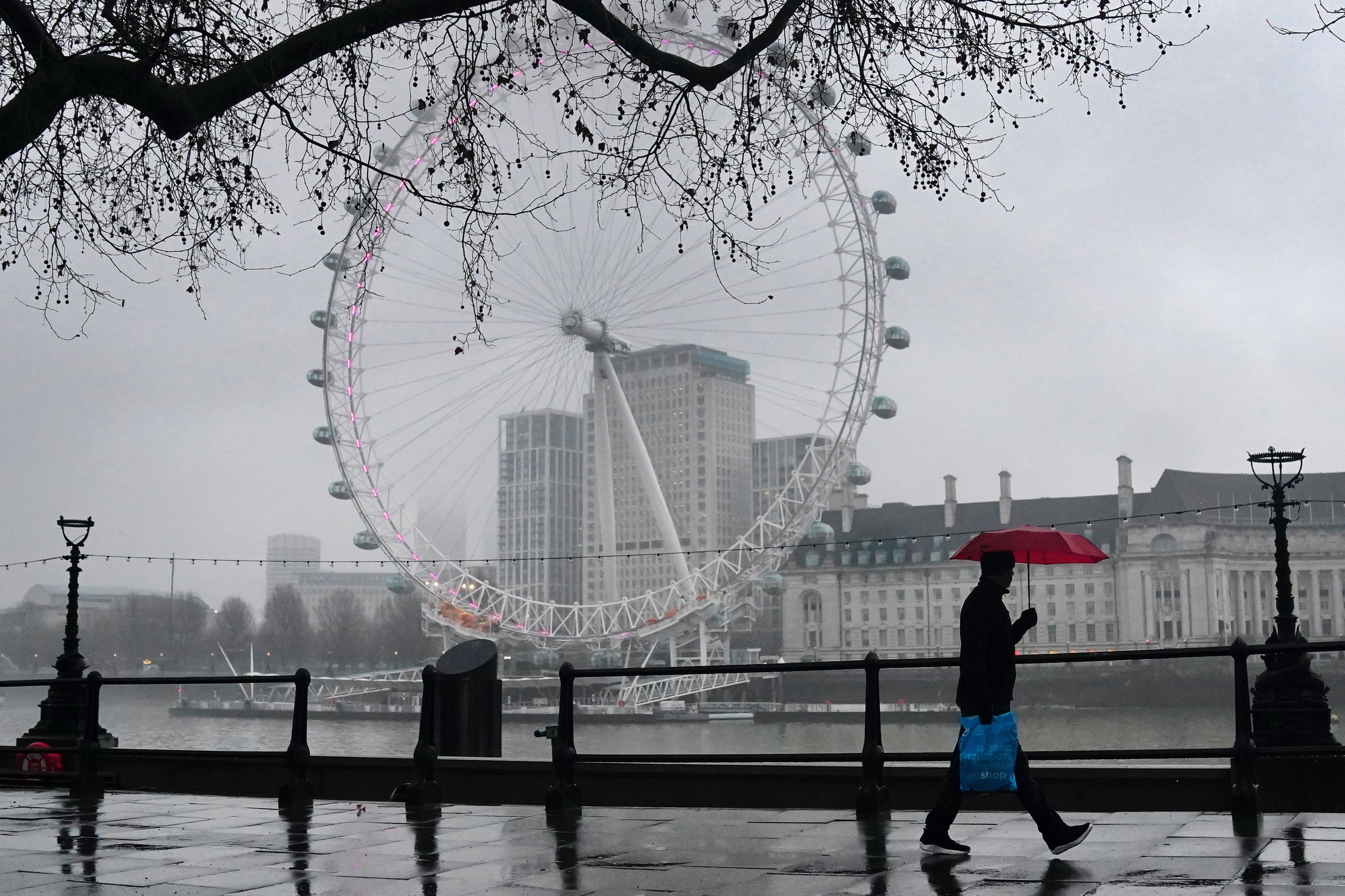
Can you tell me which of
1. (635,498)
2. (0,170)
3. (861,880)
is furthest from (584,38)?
(635,498)

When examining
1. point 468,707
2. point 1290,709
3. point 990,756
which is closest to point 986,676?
point 990,756

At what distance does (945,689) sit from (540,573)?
3280 centimetres

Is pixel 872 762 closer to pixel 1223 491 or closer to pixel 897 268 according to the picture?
pixel 897 268

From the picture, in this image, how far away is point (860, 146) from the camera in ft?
38.3

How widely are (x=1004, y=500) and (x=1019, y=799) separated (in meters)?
114

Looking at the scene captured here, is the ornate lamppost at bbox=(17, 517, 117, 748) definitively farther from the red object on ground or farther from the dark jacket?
the dark jacket

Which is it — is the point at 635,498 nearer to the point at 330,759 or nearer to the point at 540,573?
the point at 540,573

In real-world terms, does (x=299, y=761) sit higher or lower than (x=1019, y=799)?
lower

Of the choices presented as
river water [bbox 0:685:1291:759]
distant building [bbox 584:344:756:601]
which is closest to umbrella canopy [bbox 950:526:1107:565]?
river water [bbox 0:685:1291:759]

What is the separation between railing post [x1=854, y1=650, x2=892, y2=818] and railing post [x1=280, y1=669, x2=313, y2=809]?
409cm

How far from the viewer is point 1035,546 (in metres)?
8.81

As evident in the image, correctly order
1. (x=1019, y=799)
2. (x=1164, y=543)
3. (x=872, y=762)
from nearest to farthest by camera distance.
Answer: (x=1019, y=799)
(x=872, y=762)
(x=1164, y=543)

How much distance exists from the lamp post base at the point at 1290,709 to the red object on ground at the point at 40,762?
12243mm

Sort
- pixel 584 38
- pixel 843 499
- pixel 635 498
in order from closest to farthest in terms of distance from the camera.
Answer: pixel 584 38 < pixel 635 498 < pixel 843 499
